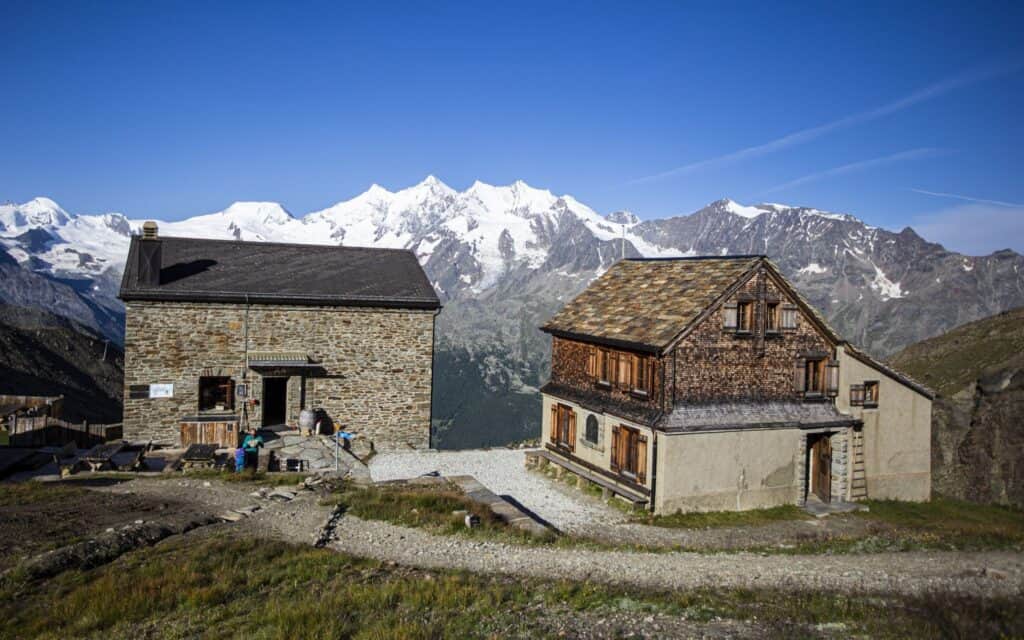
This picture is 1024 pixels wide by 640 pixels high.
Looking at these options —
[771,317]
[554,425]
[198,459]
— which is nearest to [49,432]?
[198,459]

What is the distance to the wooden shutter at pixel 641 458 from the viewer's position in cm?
1991

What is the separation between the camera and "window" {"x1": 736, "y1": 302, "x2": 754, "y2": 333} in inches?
831

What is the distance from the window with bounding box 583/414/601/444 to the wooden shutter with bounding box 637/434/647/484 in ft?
7.84

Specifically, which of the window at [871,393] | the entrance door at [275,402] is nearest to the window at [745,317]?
the window at [871,393]

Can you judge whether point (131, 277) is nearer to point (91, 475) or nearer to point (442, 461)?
point (91, 475)

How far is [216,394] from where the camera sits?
25.9 metres

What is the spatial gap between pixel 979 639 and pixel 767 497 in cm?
1184

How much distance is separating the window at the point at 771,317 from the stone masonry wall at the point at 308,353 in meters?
12.8

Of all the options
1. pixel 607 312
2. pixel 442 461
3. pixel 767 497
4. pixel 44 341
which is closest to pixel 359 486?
pixel 442 461

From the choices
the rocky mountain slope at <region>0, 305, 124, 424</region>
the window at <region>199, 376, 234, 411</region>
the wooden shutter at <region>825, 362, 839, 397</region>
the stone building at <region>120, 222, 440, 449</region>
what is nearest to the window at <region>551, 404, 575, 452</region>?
the stone building at <region>120, 222, 440, 449</region>

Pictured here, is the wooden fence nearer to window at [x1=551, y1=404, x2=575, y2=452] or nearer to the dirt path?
the dirt path

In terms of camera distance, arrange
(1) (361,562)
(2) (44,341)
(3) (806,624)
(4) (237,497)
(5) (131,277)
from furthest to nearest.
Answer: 1. (2) (44,341)
2. (5) (131,277)
3. (4) (237,497)
4. (1) (361,562)
5. (3) (806,624)

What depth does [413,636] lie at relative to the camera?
29.4ft

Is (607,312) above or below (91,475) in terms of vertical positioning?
above
